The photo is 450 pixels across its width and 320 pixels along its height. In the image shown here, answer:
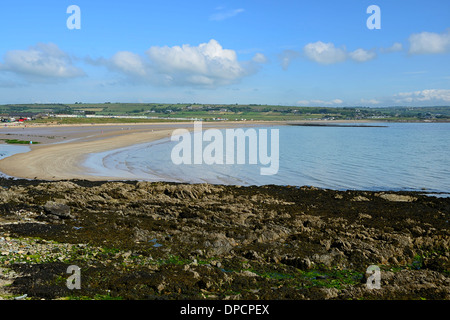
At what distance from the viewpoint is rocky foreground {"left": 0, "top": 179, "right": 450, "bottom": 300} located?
30.4 ft

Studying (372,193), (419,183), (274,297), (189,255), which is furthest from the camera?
(419,183)

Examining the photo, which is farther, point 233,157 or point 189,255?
point 233,157

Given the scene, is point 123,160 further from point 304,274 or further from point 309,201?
point 304,274

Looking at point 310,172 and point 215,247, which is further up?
point 215,247

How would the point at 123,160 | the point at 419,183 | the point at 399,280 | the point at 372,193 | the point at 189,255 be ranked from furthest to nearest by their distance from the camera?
the point at 123,160, the point at 419,183, the point at 372,193, the point at 189,255, the point at 399,280

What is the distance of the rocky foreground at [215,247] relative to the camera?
9266 millimetres

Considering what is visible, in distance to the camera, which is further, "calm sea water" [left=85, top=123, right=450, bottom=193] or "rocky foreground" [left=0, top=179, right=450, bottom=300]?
"calm sea water" [left=85, top=123, right=450, bottom=193]

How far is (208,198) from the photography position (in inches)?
822

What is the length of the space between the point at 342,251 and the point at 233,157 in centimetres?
3442

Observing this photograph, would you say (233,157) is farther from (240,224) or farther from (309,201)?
(240,224)

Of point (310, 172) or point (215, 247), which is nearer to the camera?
point (215, 247)

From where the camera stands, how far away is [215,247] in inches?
485

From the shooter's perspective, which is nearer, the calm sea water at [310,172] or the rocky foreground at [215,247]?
the rocky foreground at [215,247]
